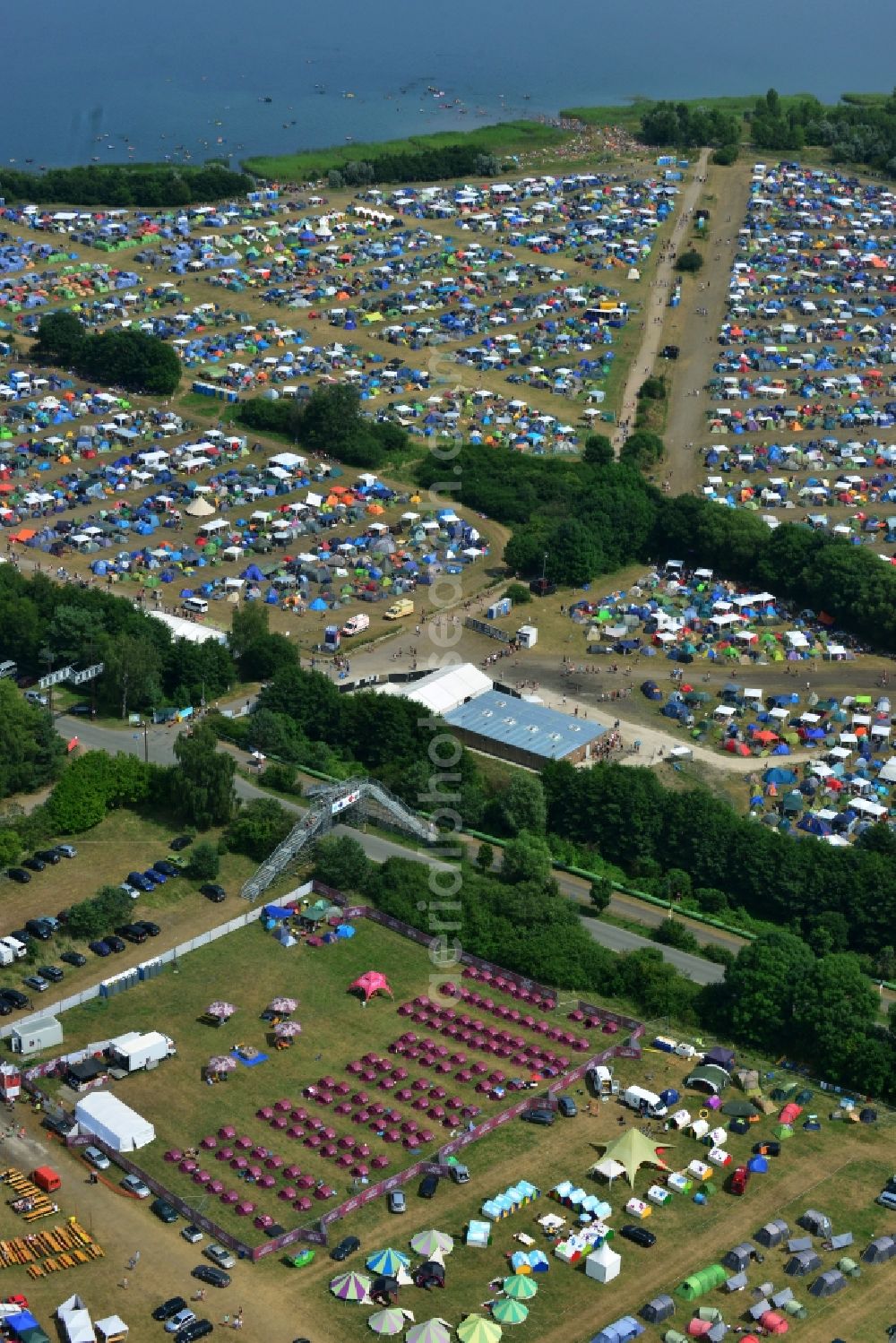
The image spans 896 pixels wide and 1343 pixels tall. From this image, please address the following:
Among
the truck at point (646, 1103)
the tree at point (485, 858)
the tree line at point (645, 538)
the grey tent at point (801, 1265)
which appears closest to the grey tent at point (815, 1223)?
the grey tent at point (801, 1265)

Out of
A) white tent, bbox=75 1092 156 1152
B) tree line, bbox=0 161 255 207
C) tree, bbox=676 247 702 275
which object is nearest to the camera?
white tent, bbox=75 1092 156 1152

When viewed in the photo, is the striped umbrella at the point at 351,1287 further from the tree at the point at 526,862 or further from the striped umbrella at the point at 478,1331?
the tree at the point at 526,862

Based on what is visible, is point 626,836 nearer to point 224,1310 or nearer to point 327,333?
point 224,1310

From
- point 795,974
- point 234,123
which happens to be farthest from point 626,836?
point 234,123

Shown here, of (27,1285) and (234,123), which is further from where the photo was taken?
(234,123)

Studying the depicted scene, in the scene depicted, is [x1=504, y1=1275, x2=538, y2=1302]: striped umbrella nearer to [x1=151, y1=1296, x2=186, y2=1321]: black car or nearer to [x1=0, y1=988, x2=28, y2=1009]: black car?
[x1=151, y1=1296, x2=186, y2=1321]: black car

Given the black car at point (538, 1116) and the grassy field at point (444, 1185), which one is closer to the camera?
the grassy field at point (444, 1185)

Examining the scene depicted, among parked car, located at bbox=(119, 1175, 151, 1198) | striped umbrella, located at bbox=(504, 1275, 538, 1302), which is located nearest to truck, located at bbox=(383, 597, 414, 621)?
parked car, located at bbox=(119, 1175, 151, 1198)
